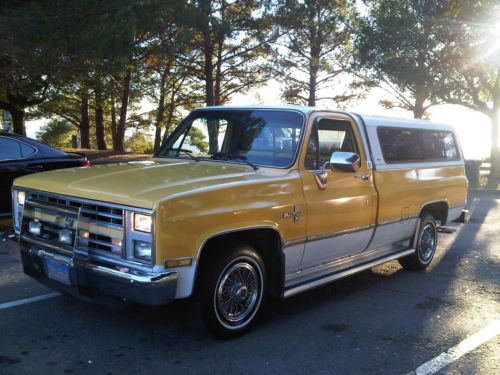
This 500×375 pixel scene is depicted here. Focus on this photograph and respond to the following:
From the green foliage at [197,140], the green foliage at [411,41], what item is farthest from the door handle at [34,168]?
the green foliage at [411,41]

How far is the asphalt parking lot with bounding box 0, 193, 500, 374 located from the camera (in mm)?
3877

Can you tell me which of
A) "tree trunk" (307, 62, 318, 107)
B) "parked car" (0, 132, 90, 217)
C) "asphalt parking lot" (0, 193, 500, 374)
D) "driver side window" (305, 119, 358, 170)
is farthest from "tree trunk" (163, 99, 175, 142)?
"driver side window" (305, 119, 358, 170)

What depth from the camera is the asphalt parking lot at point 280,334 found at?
3877mm

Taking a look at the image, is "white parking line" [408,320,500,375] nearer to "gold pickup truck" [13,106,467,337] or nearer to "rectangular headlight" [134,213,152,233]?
"gold pickup truck" [13,106,467,337]

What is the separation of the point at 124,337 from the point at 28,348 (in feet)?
2.45

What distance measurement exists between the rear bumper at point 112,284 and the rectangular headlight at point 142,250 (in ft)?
0.44

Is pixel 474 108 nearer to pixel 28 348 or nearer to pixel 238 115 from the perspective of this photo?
pixel 238 115

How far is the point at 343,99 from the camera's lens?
26453 mm

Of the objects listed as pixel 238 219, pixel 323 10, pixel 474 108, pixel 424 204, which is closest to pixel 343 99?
pixel 323 10

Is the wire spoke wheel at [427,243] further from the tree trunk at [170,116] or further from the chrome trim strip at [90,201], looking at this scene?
the tree trunk at [170,116]

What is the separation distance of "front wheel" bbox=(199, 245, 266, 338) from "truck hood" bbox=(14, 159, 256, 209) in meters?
0.65

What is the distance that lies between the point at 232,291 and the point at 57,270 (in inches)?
56.4

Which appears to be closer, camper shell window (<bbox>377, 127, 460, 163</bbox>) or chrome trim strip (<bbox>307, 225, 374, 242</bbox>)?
chrome trim strip (<bbox>307, 225, 374, 242</bbox>)

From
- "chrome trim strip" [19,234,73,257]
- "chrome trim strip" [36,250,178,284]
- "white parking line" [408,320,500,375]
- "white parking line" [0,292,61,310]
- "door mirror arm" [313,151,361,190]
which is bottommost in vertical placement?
"white parking line" [408,320,500,375]
